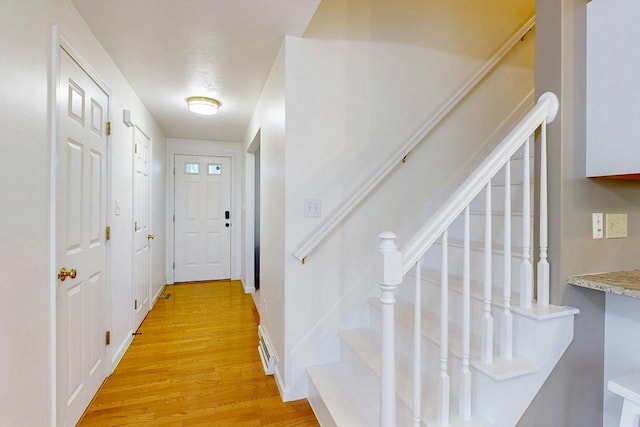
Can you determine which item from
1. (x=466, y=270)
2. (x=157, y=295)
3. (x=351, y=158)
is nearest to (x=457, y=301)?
(x=466, y=270)

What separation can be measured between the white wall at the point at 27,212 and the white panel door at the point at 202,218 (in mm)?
3277

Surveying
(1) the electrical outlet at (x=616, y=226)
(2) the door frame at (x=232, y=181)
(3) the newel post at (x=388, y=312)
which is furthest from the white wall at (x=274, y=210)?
(2) the door frame at (x=232, y=181)

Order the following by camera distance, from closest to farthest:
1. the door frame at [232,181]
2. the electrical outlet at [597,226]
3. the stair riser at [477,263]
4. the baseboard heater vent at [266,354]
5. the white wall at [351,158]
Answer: the electrical outlet at [597,226], the stair riser at [477,263], the white wall at [351,158], the baseboard heater vent at [266,354], the door frame at [232,181]

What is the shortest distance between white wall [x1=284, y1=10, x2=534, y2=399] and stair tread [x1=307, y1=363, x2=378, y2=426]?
121 mm

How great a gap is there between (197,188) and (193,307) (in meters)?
1.96

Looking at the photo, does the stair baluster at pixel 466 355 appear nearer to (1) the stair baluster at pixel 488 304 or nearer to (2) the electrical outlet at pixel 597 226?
(1) the stair baluster at pixel 488 304

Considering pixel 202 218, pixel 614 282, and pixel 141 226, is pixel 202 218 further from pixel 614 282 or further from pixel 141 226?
pixel 614 282

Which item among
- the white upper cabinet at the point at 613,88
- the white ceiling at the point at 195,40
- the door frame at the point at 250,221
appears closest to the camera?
the white upper cabinet at the point at 613,88

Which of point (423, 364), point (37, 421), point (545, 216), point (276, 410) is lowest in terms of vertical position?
point (276, 410)

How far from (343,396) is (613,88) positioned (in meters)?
1.80

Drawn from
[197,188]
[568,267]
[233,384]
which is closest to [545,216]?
[568,267]

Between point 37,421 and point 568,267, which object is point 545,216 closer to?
point 568,267

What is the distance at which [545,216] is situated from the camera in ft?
4.12

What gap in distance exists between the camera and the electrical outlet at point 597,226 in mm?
1275
